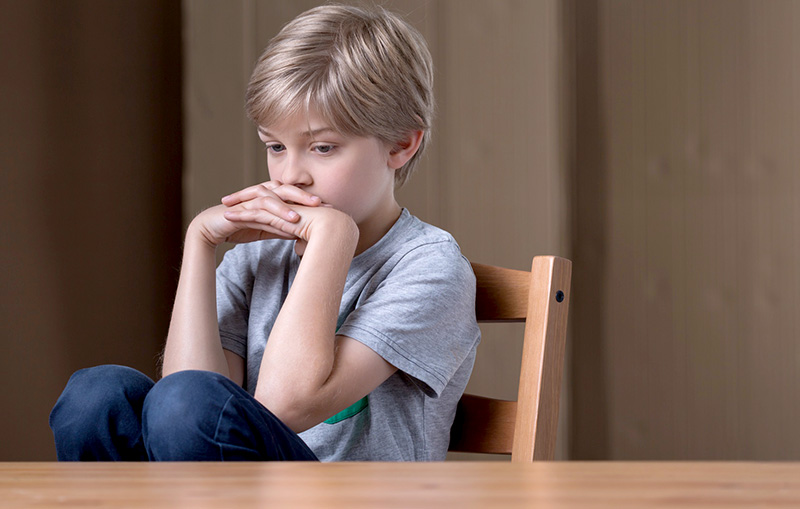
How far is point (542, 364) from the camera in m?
0.68

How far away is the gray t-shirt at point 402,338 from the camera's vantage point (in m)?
0.74

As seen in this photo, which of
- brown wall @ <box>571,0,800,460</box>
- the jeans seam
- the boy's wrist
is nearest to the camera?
the jeans seam

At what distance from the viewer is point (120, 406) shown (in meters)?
0.63

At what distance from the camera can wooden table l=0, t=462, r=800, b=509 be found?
0.19 meters

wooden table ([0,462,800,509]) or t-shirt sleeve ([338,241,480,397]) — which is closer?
wooden table ([0,462,800,509])

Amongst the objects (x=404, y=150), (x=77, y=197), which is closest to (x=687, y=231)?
(x=404, y=150)

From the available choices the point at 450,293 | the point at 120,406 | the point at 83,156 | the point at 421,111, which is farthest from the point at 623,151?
the point at 120,406

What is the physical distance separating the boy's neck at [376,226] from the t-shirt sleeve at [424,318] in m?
0.08

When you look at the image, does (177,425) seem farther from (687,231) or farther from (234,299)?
(687,231)

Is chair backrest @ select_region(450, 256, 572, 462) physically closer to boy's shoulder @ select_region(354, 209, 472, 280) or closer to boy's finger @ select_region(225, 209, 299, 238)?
boy's shoulder @ select_region(354, 209, 472, 280)

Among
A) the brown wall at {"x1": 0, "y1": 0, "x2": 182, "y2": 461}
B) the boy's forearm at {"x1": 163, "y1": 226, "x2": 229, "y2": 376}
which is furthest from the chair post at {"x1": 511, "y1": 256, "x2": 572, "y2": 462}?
the brown wall at {"x1": 0, "y1": 0, "x2": 182, "y2": 461}

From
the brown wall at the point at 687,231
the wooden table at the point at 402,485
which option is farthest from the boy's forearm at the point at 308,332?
the brown wall at the point at 687,231

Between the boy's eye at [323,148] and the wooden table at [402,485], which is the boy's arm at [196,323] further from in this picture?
the wooden table at [402,485]

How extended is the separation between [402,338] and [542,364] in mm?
141
